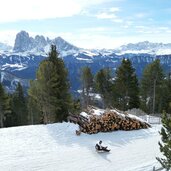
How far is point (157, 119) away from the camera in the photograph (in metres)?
37.1

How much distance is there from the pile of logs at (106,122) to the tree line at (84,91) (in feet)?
30.5

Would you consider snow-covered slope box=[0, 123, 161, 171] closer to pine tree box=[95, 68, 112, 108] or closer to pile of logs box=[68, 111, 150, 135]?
pile of logs box=[68, 111, 150, 135]

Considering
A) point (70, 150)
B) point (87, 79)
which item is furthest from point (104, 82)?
point (70, 150)

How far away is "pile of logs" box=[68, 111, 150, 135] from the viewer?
1184 inches

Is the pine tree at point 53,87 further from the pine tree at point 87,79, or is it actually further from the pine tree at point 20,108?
the pine tree at point 20,108

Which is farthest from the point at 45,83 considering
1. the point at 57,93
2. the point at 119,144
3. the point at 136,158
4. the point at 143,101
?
the point at 143,101

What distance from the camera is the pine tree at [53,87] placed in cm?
4100

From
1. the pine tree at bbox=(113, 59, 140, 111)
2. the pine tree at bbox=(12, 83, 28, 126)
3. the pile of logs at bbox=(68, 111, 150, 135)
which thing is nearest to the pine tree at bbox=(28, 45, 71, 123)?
the pile of logs at bbox=(68, 111, 150, 135)

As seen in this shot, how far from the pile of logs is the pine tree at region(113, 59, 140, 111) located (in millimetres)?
22483

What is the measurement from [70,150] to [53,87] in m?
16.3

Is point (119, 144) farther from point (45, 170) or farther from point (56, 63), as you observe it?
point (56, 63)

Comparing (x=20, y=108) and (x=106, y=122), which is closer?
(x=106, y=122)

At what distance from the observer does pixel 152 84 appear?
60.1m

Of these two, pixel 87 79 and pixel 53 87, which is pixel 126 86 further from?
pixel 53 87
